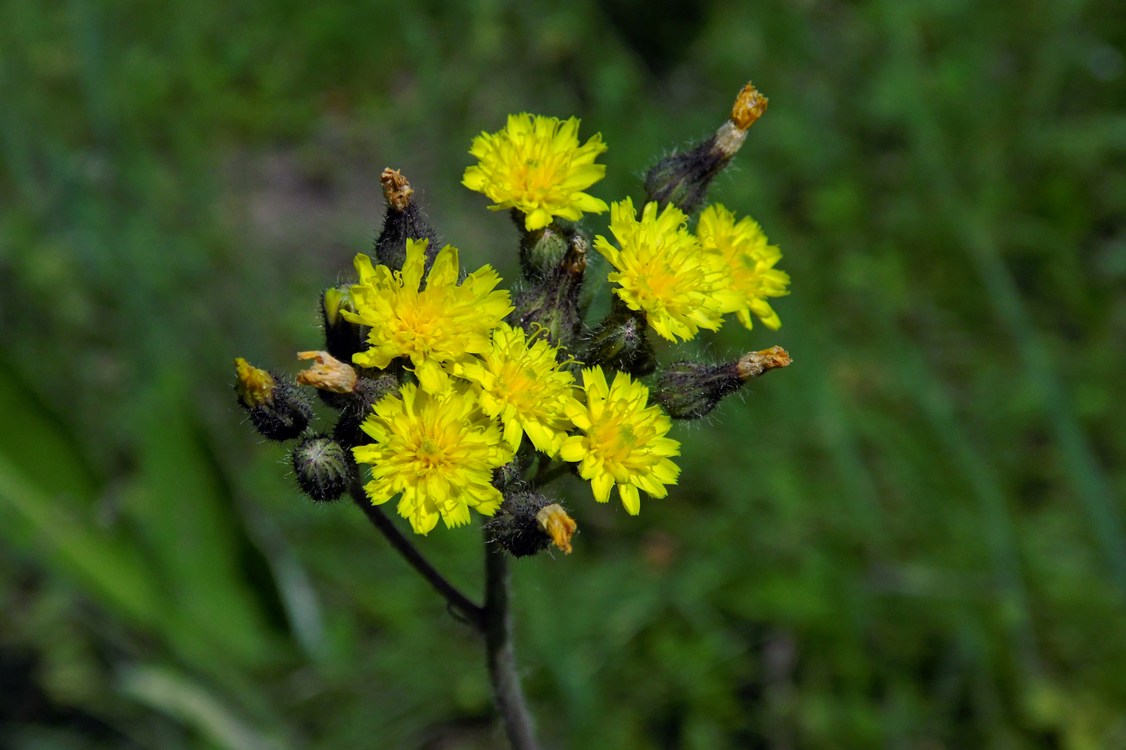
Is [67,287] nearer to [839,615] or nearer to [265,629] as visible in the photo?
[265,629]

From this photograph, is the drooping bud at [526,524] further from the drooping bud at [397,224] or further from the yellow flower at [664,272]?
the drooping bud at [397,224]

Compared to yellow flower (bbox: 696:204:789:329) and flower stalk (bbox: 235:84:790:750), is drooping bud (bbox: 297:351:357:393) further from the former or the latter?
yellow flower (bbox: 696:204:789:329)

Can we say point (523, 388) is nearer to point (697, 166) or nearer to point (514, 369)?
point (514, 369)

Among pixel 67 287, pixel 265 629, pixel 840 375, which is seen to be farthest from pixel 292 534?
pixel 840 375

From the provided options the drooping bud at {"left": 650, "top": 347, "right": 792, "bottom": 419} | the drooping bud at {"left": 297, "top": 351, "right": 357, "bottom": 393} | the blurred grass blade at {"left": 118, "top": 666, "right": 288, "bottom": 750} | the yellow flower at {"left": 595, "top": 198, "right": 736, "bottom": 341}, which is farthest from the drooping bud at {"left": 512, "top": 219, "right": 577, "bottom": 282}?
the blurred grass blade at {"left": 118, "top": 666, "right": 288, "bottom": 750}

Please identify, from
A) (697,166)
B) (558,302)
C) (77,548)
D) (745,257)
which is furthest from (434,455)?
(77,548)

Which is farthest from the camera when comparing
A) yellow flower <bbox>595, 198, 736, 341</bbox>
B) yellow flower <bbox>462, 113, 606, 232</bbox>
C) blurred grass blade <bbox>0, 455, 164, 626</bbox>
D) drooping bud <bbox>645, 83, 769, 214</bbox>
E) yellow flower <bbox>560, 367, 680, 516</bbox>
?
blurred grass blade <bbox>0, 455, 164, 626</bbox>
